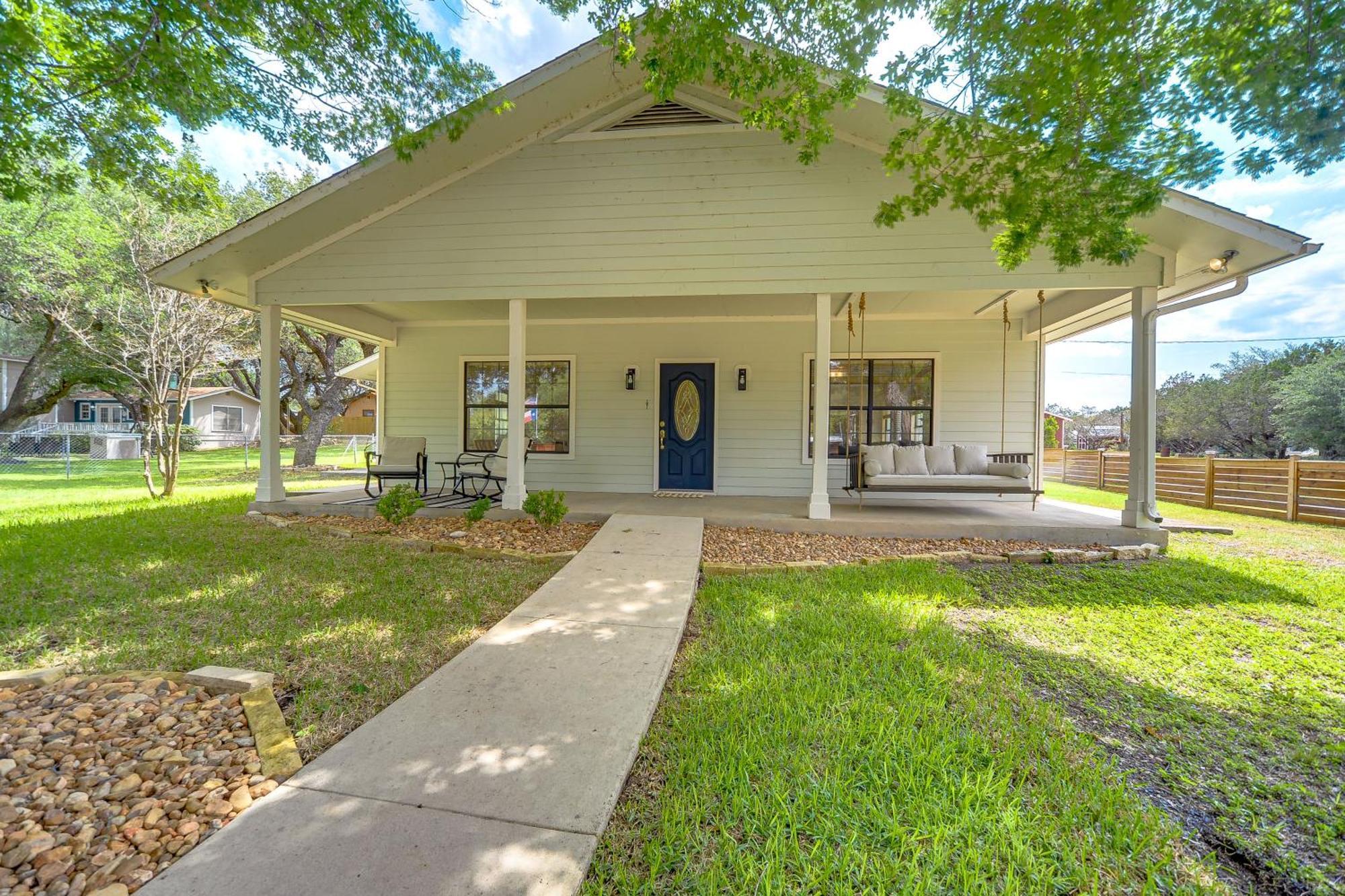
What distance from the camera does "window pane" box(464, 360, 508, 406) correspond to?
27.7 feet

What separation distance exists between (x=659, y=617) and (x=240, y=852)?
2138 mm

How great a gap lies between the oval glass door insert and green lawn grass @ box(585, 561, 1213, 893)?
17.3 feet

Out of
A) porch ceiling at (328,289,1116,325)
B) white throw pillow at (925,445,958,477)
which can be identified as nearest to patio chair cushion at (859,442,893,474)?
white throw pillow at (925,445,958,477)

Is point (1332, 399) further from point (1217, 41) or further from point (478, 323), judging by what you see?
point (478, 323)

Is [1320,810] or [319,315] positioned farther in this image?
[319,315]

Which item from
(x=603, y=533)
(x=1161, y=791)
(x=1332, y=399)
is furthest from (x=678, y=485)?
(x=1332, y=399)

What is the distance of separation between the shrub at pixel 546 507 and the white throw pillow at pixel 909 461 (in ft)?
14.2

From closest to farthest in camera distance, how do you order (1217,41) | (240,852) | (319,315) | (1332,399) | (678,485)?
(240,852) → (1217,41) → (319,315) → (678,485) → (1332,399)

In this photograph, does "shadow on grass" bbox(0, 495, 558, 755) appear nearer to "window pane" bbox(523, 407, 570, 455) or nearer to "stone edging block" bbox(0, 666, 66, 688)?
"stone edging block" bbox(0, 666, 66, 688)

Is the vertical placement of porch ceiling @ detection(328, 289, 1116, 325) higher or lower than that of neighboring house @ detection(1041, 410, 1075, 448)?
higher

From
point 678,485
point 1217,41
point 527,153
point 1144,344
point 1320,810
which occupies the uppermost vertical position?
point 527,153

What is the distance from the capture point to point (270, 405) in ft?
21.1

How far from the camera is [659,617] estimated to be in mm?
3264

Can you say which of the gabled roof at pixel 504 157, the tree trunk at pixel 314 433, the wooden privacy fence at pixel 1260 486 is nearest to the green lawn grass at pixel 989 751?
the gabled roof at pixel 504 157
